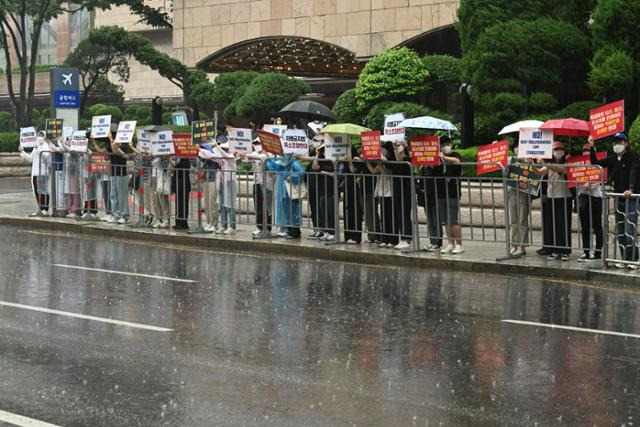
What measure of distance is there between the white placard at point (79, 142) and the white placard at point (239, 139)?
3.67m

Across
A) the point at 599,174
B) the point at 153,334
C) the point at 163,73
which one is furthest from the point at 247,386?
the point at 163,73

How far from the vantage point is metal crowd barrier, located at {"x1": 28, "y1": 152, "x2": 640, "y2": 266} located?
51.1ft

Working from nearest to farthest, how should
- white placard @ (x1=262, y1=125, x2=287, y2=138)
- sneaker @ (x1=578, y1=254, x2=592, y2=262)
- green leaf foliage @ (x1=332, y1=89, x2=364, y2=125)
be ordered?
1. sneaker @ (x1=578, y1=254, x2=592, y2=262)
2. white placard @ (x1=262, y1=125, x2=287, y2=138)
3. green leaf foliage @ (x1=332, y1=89, x2=364, y2=125)

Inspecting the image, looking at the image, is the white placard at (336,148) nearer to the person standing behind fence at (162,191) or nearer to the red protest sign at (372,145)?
the red protest sign at (372,145)

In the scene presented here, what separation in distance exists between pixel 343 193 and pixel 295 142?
44.6 inches

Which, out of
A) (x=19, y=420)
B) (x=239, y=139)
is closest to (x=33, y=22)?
(x=239, y=139)

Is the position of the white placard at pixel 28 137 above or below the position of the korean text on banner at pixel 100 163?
above

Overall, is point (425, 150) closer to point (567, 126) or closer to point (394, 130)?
point (394, 130)

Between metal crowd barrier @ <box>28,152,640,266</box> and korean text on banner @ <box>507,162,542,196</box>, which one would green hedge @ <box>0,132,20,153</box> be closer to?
metal crowd barrier @ <box>28,152,640,266</box>

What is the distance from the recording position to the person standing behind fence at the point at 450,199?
1658 cm

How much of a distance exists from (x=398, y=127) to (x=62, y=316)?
25.0ft

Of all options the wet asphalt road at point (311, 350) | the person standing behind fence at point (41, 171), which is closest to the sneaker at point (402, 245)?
the wet asphalt road at point (311, 350)

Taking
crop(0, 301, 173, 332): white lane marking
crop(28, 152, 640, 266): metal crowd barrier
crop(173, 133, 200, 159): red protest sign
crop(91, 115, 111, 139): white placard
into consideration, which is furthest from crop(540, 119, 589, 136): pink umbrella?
crop(91, 115, 111, 139): white placard

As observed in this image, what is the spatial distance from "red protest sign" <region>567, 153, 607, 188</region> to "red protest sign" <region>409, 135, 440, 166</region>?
6.04 ft
